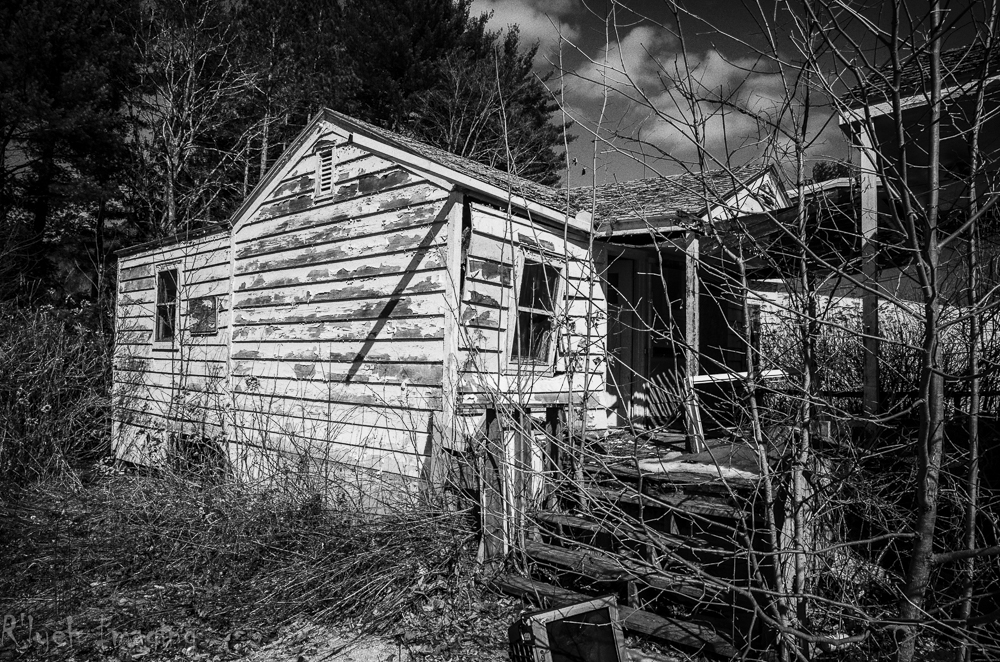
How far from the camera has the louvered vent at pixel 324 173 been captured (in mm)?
7773

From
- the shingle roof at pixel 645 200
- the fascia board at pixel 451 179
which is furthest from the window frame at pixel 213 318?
the shingle roof at pixel 645 200

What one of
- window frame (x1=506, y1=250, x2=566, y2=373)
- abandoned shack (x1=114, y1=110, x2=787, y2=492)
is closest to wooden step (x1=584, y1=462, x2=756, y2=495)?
abandoned shack (x1=114, y1=110, x2=787, y2=492)

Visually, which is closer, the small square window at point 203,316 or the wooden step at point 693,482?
the wooden step at point 693,482

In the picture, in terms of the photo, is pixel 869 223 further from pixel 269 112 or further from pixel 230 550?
pixel 269 112

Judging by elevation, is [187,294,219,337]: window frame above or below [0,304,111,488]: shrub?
above

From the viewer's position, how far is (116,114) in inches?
777

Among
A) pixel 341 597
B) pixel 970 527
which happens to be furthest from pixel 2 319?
pixel 970 527

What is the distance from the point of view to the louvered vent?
777 cm

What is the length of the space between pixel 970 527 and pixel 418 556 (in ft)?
11.3

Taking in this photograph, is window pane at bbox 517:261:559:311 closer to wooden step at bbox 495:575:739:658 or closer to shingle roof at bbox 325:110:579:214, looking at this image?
shingle roof at bbox 325:110:579:214

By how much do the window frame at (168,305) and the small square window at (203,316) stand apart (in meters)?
0.22

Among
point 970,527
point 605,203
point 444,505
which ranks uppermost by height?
point 605,203

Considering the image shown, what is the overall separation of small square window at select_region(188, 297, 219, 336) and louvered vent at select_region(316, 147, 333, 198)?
2.68 meters

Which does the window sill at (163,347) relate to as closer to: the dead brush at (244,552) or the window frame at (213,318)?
the window frame at (213,318)
